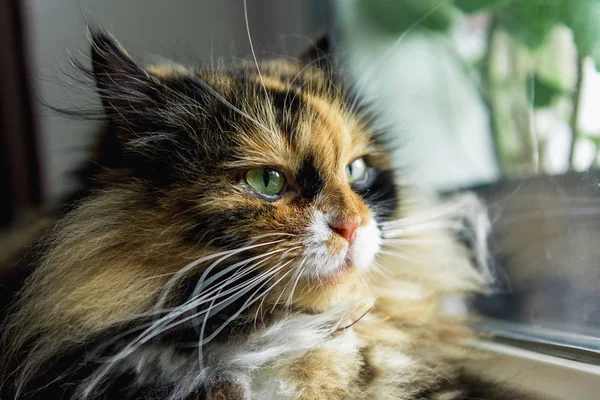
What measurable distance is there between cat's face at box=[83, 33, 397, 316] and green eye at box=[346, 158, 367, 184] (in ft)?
0.25

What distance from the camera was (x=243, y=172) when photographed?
33.2 inches

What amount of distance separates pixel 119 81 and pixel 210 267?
0.36 m

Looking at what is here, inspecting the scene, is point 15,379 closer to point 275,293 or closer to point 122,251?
point 122,251

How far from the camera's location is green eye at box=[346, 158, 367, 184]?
1022 mm

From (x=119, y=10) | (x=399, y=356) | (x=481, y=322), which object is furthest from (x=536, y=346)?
(x=119, y=10)

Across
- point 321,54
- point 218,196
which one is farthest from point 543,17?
point 218,196

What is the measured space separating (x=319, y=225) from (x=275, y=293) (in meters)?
0.14

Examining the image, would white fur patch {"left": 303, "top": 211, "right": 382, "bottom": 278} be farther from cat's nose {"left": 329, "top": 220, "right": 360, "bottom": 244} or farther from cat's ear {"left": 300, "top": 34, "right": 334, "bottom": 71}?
cat's ear {"left": 300, "top": 34, "right": 334, "bottom": 71}

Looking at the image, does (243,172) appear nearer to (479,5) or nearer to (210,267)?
(210,267)

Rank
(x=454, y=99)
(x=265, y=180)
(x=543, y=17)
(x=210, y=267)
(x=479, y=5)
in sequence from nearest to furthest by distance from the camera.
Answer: (x=210, y=267)
(x=265, y=180)
(x=543, y=17)
(x=479, y=5)
(x=454, y=99)

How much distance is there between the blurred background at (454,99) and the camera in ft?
3.01

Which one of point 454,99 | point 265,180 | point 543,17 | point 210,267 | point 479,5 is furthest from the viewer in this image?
point 454,99

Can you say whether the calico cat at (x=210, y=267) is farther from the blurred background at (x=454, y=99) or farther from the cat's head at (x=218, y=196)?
the blurred background at (x=454, y=99)

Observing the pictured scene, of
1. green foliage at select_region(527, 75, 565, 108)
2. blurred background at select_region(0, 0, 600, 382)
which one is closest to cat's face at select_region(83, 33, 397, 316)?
blurred background at select_region(0, 0, 600, 382)
